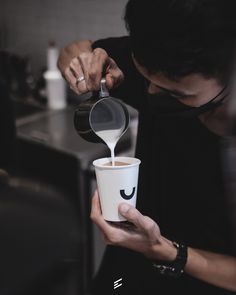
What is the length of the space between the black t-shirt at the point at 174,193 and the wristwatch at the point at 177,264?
65 mm

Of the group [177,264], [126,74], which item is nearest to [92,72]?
[126,74]

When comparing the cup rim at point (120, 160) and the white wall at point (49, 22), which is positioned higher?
the white wall at point (49, 22)

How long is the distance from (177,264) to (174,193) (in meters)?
0.15

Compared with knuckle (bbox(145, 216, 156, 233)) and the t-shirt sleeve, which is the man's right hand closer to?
the t-shirt sleeve

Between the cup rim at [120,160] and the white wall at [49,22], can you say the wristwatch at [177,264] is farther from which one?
the white wall at [49,22]

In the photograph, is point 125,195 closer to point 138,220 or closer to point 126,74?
point 138,220

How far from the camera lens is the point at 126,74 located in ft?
3.72

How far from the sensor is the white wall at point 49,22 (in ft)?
6.58

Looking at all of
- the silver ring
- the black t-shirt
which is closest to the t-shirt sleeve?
the black t-shirt

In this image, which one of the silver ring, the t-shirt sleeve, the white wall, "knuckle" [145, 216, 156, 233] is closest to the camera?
"knuckle" [145, 216, 156, 233]

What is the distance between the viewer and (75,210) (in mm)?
1768

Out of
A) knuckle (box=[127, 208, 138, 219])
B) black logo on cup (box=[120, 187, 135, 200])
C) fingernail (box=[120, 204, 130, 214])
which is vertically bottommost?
knuckle (box=[127, 208, 138, 219])

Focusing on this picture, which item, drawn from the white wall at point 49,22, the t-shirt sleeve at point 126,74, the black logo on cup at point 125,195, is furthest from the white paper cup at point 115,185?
the white wall at point 49,22

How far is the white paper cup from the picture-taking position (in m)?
0.84
